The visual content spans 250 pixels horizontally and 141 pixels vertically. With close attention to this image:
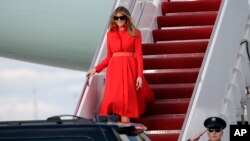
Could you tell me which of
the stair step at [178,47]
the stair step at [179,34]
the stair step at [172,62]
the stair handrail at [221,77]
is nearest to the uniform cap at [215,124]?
the stair handrail at [221,77]

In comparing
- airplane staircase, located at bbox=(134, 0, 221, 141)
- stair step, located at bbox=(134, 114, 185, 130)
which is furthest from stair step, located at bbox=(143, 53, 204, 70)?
stair step, located at bbox=(134, 114, 185, 130)

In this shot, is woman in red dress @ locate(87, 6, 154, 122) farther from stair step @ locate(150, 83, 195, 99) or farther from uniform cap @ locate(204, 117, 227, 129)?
uniform cap @ locate(204, 117, 227, 129)

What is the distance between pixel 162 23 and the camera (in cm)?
1495

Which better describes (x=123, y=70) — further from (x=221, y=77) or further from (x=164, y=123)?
(x=221, y=77)

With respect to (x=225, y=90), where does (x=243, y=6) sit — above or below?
above

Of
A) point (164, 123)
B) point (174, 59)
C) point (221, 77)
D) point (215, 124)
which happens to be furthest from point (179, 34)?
point (215, 124)

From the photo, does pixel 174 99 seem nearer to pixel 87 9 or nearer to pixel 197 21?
pixel 197 21

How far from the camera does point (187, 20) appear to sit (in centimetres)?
1496

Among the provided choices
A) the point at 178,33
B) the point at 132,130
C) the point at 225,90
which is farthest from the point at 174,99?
the point at 132,130

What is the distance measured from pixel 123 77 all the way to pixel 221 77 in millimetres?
1370

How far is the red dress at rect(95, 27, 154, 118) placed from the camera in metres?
11.8

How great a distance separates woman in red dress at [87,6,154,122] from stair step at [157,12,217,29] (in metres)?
2.92

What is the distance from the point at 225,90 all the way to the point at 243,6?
169 centimetres

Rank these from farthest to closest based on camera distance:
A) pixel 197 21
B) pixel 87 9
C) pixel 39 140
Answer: pixel 87 9 < pixel 197 21 < pixel 39 140
